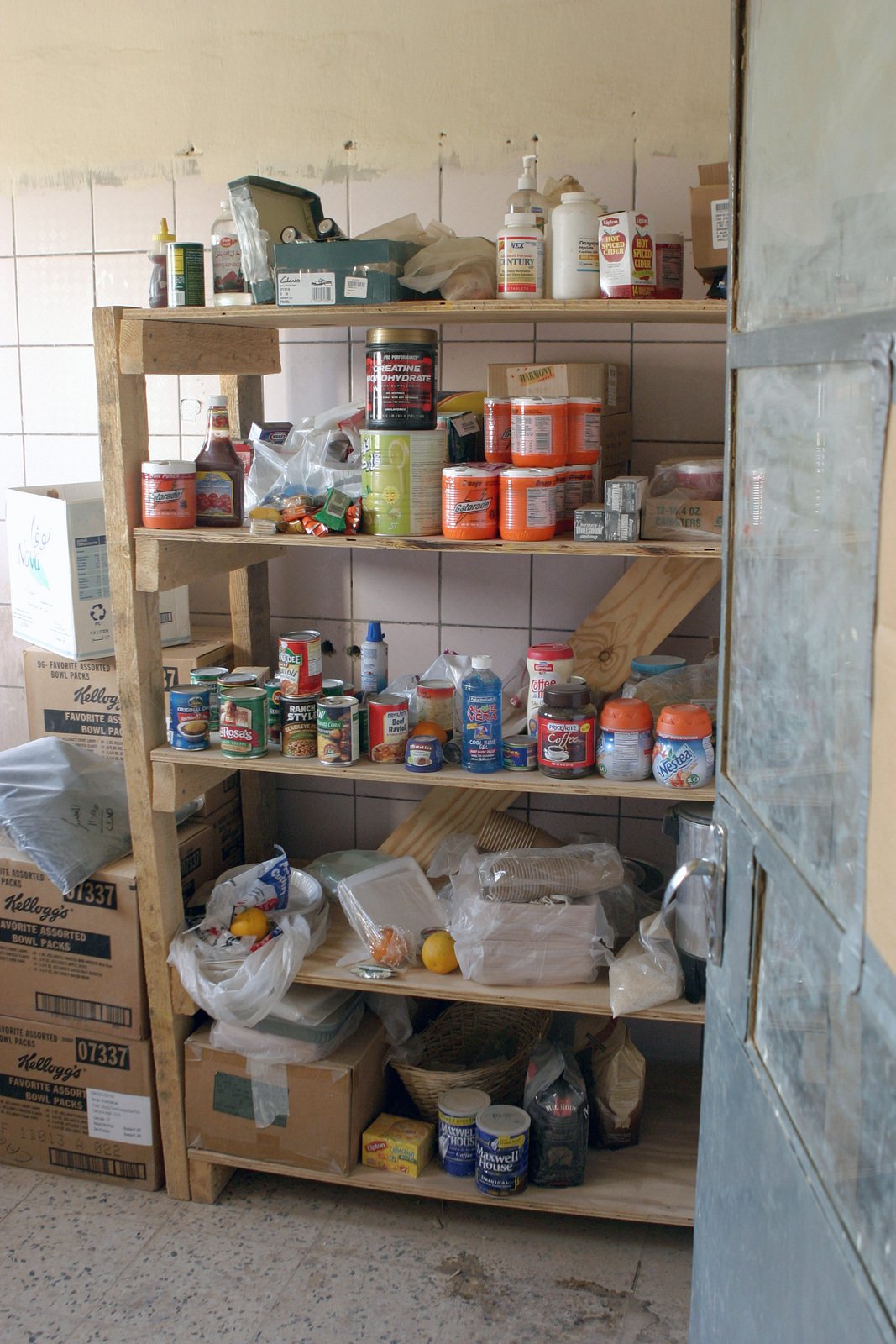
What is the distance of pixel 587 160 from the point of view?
7.57 feet

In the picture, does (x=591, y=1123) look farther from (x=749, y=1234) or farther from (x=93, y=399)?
(x=93, y=399)

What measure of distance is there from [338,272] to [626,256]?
1.56 ft

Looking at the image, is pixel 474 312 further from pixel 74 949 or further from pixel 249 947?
pixel 74 949

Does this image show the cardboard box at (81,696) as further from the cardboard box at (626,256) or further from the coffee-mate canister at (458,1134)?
the cardboard box at (626,256)

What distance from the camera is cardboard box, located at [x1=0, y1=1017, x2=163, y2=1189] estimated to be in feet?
7.84

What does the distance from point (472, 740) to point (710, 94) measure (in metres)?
1.31

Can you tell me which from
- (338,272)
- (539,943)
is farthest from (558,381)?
(539,943)

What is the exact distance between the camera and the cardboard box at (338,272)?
193 centimetres

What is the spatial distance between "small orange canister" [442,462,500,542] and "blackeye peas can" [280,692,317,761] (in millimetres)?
448

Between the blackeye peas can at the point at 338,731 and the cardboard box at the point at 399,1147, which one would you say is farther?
the cardboard box at the point at 399,1147

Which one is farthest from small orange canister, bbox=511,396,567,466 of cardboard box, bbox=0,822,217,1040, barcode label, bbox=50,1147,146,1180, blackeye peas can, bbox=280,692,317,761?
barcode label, bbox=50,1147,146,1180

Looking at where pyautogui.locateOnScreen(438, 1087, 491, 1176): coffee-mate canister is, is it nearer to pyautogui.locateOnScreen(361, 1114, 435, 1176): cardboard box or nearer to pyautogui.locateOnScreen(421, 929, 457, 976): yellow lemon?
pyautogui.locateOnScreen(361, 1114, 435, 1176): cardboard box

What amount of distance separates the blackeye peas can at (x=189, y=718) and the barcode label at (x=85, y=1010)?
0.57m

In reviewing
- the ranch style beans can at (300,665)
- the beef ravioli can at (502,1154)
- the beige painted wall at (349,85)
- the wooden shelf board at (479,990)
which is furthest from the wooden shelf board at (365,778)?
the beige painted wall at (349,85)
